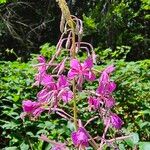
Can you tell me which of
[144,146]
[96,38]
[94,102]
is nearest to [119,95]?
[144,146]

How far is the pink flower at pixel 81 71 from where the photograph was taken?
6.01ft

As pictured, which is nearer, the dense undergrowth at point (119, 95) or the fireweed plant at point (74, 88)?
the fireweed plant at point (74, 88)

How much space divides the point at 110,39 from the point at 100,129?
10.3m

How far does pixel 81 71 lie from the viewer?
184cm

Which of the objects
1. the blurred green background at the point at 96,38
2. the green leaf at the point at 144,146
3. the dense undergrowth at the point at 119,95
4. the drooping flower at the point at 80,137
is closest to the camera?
the drooping flower at the point at 80,137

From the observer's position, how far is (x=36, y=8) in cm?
1705

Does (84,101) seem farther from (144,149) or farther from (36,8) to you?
(36,8)

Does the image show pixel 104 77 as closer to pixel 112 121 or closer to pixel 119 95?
pixel 112 121

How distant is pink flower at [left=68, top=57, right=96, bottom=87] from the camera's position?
72.1 inches

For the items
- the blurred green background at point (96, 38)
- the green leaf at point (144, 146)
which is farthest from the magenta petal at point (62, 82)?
the blurred green background at point (96, 38)

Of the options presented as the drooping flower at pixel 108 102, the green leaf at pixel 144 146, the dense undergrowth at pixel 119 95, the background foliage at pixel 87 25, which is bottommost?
the background foliage at pixel 87 25

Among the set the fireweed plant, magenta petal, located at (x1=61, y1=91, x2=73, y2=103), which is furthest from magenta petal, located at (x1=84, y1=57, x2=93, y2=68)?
magenta petal, located at (x1=61, y1=91, x2=73, y2=103)

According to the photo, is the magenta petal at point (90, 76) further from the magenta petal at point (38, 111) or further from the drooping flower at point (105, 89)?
the magenta petal at point (38, 111)

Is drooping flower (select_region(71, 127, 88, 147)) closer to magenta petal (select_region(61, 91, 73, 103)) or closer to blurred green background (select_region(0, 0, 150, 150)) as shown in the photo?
magenta petal (select_region(61, 91, 73, 103))
